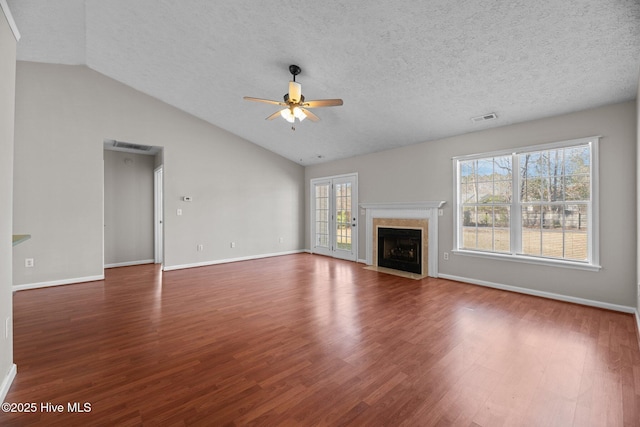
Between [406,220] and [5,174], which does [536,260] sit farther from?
[5,174]

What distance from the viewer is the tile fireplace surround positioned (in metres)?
5.05

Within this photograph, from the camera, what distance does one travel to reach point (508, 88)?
11.0 feet

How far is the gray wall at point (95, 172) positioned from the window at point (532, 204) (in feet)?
16.0

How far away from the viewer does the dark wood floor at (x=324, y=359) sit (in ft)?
5.59

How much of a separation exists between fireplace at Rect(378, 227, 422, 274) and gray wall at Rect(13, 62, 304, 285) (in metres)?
3.23

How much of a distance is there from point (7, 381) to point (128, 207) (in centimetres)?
501

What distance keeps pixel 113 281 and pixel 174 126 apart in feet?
10.5

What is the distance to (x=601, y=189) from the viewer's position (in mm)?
3418

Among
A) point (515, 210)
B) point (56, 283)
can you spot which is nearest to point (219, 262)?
point (56, 283)

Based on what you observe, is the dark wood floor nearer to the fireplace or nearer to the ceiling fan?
the fireplace

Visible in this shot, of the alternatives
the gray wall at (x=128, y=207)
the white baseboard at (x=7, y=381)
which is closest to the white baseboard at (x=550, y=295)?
the white baseboard at (x=7, y=381)

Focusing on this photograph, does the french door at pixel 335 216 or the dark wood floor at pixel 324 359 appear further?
the french door at pixel 335 216

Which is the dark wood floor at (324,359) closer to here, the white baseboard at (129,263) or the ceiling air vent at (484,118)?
the white baseboard at (129,263)

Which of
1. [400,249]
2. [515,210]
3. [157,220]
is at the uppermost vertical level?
[515,210]
